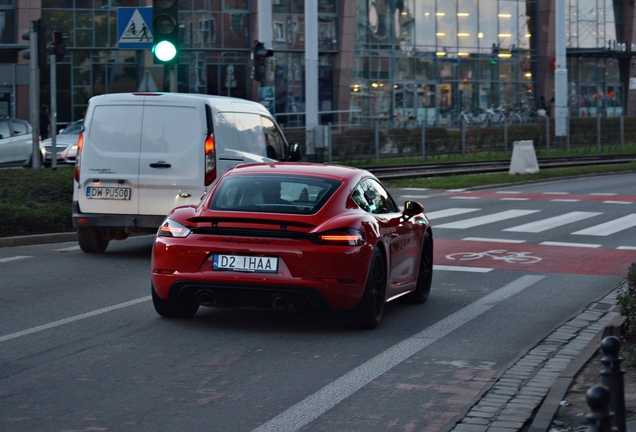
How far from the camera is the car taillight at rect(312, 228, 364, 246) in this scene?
8.83 meters

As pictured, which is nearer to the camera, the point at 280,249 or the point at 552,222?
the point at 280,249

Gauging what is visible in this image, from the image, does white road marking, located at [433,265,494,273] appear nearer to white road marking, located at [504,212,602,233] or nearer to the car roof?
the car roof

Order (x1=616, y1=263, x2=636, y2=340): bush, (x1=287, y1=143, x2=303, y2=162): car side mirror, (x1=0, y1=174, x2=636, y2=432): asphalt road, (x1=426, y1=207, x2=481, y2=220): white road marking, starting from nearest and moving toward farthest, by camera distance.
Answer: (x1=0, y1=174, x2=636, y2=432): asphalt road
(x1=616, y1=263, x2=636, y2=340): bush
(x1=287, y1=143, x2=303, y2=162): car side mirror
(x1=426, y1=207, x2=481, y2=220): white road marking

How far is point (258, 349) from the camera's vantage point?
833cm

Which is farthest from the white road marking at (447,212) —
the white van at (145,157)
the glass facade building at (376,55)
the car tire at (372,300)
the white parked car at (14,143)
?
the glass facade building at (376,55)

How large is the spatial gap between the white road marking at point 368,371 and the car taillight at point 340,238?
0.85 meters

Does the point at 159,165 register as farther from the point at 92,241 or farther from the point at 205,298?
the point at 205,298

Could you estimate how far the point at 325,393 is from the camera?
6.95 m

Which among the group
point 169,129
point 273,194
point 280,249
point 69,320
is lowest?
point 69,320

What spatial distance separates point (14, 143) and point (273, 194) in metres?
21.4

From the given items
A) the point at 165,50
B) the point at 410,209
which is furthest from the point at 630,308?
the point at 165,50

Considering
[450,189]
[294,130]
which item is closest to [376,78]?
[294,130]

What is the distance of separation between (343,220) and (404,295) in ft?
6.87

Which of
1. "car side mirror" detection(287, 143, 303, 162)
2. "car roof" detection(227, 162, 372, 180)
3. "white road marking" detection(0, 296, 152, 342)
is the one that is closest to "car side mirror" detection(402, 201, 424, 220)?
"car roof" detection(227, 162, 372, 180)
